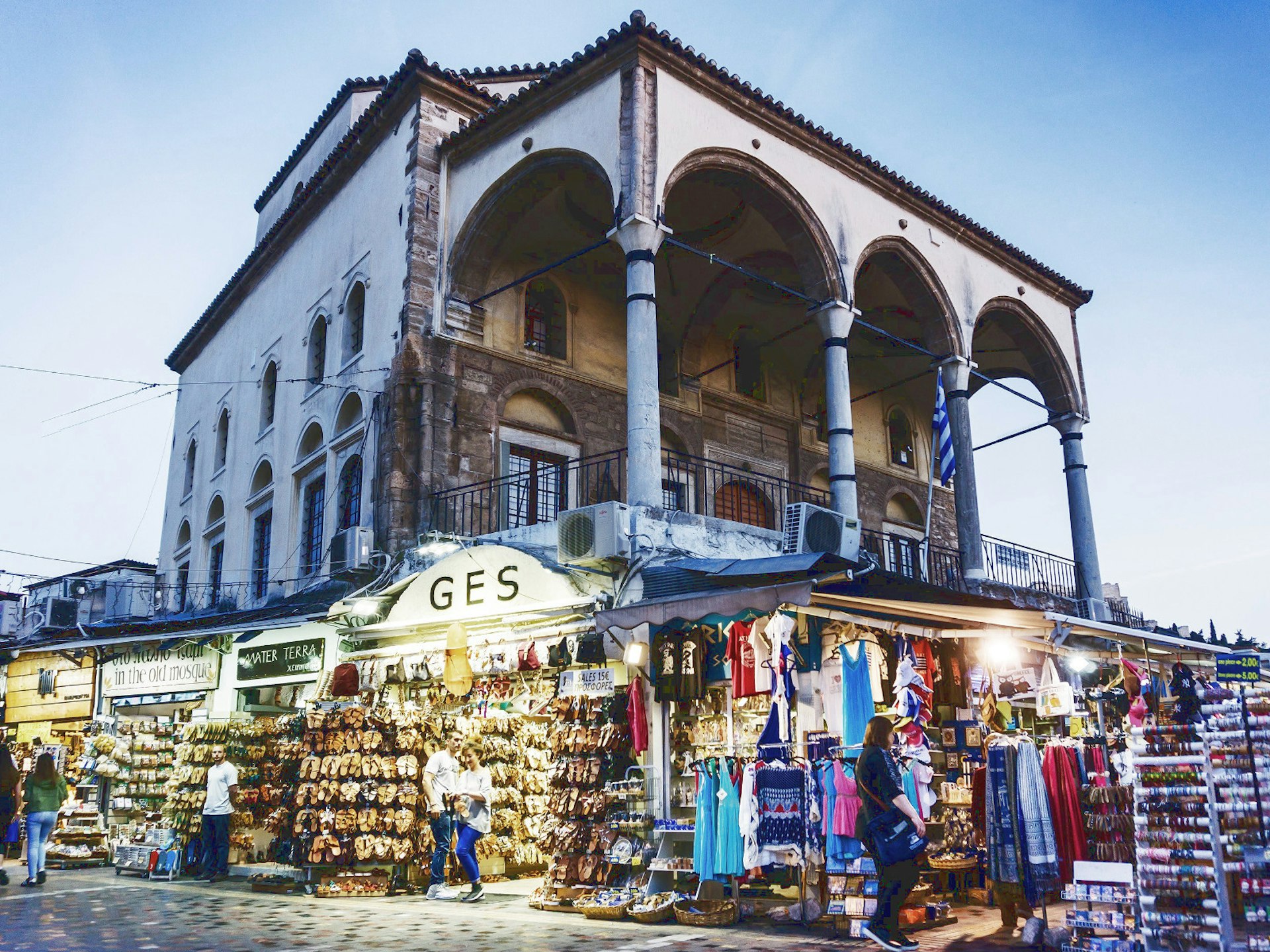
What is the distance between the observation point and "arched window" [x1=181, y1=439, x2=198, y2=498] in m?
24.1

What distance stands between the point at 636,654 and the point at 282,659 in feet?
22.4

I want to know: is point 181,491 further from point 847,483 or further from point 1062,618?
point 1062,618

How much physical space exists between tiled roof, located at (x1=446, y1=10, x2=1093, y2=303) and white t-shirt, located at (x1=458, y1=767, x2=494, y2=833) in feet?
28.8

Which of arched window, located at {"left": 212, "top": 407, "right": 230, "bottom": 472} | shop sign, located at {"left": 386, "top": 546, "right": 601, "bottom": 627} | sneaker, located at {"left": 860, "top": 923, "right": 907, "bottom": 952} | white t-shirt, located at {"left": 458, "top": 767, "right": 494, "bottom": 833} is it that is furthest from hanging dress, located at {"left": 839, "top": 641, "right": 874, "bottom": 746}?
arched window, located at {"left": 212, "top": 407, "right": 230, "bottom": 472}

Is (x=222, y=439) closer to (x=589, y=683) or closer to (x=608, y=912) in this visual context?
(x=589, y=683)

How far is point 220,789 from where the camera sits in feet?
40.0

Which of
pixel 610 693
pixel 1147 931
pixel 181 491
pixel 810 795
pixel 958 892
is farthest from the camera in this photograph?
pixel 181 491

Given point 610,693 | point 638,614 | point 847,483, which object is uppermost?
point 847,483

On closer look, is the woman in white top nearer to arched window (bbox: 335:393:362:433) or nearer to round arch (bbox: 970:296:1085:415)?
arched window (bbox: 335:393:362:433)

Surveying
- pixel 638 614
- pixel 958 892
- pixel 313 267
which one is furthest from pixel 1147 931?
pixel 313 267

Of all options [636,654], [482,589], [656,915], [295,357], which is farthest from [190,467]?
[656,915]

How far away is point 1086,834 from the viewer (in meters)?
7.52

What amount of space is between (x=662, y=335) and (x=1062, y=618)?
10045 millimetres

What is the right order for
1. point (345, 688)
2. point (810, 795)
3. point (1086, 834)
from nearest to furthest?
point (1086, 834), point (810, 795), point (345, 688)
